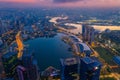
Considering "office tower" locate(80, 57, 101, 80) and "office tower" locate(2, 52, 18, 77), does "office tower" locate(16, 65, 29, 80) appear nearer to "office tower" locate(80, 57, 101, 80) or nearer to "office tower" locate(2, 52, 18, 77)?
"office tower" locate(2, 52, 18, 77)

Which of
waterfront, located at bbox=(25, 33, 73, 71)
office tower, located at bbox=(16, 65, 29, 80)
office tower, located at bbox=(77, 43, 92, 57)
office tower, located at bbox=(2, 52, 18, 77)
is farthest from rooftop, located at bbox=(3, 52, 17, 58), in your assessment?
office tower, located at bbox=(77, 43, 92, 57)

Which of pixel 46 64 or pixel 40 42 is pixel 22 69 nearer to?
pixel 46 64

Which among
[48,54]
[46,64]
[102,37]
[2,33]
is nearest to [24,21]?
[2,33]

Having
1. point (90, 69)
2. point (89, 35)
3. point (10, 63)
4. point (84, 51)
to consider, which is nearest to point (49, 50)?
point (84, 51)

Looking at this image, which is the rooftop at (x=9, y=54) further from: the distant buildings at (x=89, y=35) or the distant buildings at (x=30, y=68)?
the distant buildings at (x=89, y=35)

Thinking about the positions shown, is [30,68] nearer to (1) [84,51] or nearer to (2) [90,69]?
(2) [90,69]

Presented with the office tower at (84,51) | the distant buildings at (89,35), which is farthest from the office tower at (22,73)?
the distant buildings at (89,35)
